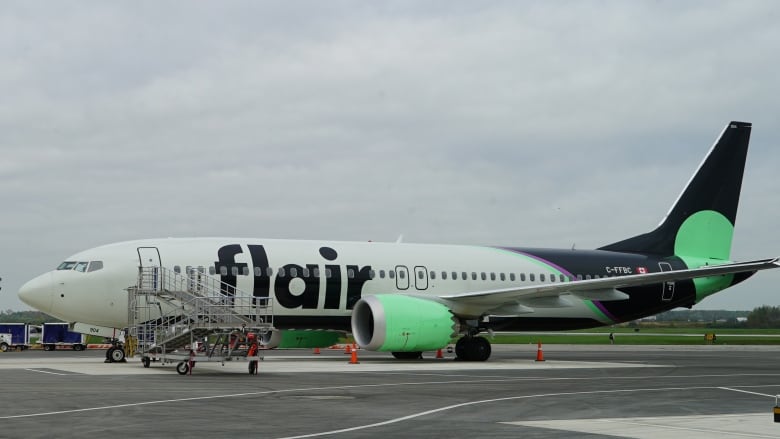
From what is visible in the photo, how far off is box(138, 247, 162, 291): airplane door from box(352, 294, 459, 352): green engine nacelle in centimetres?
634

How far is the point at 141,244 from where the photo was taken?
30.3m

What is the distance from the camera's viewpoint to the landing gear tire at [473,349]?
33.0 meters

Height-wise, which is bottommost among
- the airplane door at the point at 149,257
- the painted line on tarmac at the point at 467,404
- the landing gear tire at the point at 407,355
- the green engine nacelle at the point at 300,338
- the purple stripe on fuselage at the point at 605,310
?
the painted line on tarmac at the point at 467,404

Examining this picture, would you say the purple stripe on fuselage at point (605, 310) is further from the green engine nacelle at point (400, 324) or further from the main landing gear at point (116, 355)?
the main landing gear at point (116, 355)

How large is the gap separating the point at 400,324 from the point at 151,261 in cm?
787

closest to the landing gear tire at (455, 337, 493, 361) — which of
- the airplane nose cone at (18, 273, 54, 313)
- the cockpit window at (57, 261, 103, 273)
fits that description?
the cockpit window at (57, 261, 103, 273)

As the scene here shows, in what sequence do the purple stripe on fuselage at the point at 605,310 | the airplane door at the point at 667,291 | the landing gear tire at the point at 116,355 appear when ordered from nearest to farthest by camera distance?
the landing gear tire at the point at 116,355 < the purple stripe on fuselage at the point at 605,310 < the airplane door at the point at 667,291

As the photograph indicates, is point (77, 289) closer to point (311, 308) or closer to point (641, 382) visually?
point (311, 308)

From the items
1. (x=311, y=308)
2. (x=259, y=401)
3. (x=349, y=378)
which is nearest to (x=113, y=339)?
(x=311, y=308)

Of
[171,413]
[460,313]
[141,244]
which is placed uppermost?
[141,244]

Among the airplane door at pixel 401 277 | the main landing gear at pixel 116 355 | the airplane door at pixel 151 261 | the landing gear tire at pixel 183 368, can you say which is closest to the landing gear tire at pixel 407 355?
the airplane door at pixel 401 277

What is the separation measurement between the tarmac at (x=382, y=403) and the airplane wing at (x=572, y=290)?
462cm

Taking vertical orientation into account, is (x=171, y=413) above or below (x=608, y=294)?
below

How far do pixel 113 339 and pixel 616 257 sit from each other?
19682mm
